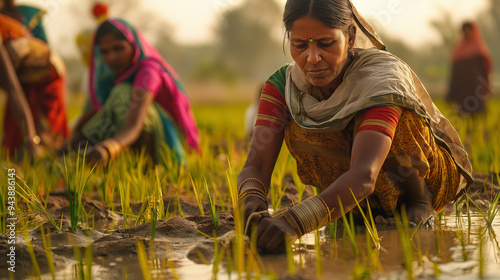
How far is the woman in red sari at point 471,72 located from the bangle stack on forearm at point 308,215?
8.45 m

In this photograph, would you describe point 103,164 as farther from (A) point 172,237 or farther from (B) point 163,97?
(A) point 172,237

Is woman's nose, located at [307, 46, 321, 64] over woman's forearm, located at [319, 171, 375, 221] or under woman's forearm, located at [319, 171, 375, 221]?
over

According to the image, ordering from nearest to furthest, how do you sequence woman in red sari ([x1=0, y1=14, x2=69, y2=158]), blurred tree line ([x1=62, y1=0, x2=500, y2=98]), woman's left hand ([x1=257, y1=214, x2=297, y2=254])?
1. woman's left hand ([x1=257, y1=214, x2=297, y2=254])
2. woman in red sari ([x1=0, y1=14, x2=69, y2=158])
3. blurred tree line ([x1=62, y1=0, x2=500, y2=98])

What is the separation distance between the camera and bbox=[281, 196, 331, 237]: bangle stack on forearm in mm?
1933

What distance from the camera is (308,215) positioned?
1.93 meters

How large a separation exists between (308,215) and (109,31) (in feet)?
9.56

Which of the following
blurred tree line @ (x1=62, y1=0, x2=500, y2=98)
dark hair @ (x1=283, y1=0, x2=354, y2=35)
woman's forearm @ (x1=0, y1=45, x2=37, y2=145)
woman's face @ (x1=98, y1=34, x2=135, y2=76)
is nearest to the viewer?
dark hair @ (x1=283, y1=0, x2=354, y2=35)

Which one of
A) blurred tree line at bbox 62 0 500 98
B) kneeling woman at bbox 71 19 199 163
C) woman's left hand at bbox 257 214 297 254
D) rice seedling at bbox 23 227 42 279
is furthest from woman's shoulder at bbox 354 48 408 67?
blurred tree line at bbox 62 0 500 98

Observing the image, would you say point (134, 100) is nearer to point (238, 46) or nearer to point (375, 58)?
point (375, 58)

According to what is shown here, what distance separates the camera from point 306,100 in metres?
2.35

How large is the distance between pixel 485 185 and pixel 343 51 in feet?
4.28

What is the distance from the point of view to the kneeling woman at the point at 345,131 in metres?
1.98

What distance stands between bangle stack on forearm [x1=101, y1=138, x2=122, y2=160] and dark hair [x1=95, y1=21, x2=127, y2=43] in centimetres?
96

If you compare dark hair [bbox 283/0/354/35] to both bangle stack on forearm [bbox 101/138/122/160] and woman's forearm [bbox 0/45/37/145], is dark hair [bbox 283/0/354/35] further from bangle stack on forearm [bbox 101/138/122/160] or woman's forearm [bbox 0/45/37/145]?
woman's forearm [bbox 0/45/37/145]
